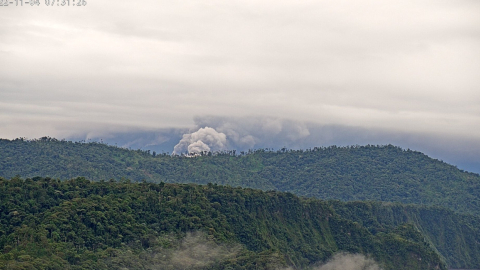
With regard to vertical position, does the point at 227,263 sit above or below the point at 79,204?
below

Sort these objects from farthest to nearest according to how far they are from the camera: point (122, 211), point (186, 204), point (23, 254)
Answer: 1. point (186, 204)
2. point (122, 211)
3. point (23, 254)

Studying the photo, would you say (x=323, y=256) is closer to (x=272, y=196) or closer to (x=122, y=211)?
(x=272, y=196)

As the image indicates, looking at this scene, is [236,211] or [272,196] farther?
[272,196]

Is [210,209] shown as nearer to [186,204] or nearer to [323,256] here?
[186,204]

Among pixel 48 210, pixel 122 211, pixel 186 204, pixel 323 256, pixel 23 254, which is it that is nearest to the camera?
pixel 23 254

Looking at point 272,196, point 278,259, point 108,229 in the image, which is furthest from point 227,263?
point 272,196

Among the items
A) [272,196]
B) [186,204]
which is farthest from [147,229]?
[272,196]
